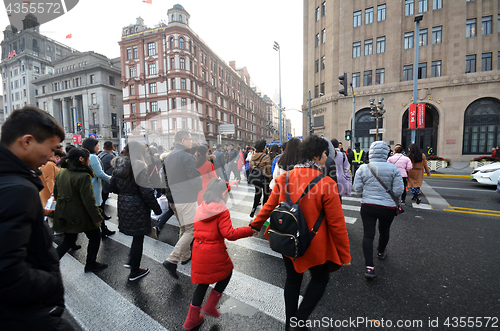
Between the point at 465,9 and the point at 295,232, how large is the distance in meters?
31.7

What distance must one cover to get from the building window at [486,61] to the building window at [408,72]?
5589mm

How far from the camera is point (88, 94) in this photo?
49.0 meters

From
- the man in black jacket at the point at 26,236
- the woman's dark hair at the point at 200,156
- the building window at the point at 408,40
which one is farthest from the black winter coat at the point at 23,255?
the building window at the point at 408,40

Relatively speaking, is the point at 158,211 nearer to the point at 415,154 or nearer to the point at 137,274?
the point at 137,274

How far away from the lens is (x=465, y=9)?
69.7ft

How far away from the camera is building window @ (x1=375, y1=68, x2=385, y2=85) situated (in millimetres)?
24266

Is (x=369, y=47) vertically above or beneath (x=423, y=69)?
above

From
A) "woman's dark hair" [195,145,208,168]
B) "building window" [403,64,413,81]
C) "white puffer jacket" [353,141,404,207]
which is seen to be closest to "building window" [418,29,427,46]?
"building window" [403,64,413,81]

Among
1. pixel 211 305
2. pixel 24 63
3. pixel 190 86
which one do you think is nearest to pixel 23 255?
pixel 211 305

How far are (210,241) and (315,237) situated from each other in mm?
1024

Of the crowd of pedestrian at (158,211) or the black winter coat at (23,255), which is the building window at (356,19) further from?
the black winter coat at (23,255)

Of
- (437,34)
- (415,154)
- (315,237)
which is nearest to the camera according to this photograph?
(315,237)

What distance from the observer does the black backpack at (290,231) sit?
6.37 ft

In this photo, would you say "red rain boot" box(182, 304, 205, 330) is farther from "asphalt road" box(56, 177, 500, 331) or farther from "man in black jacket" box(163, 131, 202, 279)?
"man in black jacket" box(163, 131, 202, 279)
